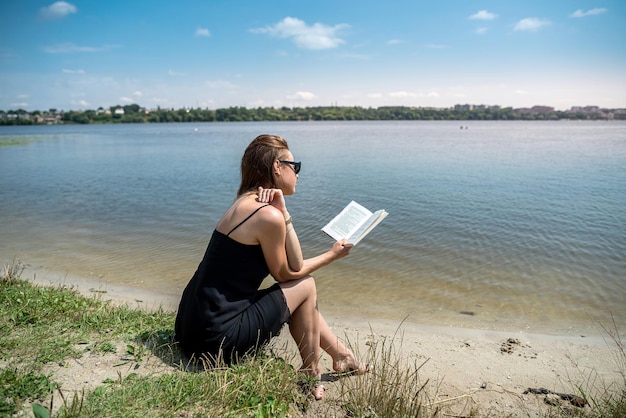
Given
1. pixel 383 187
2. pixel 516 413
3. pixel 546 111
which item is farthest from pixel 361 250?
pixel 546 111

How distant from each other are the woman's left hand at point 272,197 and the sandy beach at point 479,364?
3.96ft

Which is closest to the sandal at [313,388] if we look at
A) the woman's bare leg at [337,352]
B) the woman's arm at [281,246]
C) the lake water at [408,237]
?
the woman's bare leg at [337,352]

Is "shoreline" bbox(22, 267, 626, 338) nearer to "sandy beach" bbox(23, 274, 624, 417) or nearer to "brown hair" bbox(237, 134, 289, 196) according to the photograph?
"sandy beach" bbox(23, 274, 624, 417)

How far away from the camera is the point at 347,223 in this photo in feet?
12.2

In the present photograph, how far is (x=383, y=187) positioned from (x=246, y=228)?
13.3m

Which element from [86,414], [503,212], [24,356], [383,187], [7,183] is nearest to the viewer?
[86,414]

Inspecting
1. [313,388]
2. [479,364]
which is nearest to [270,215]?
[313,388]

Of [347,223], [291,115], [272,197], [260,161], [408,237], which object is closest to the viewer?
[272,197]

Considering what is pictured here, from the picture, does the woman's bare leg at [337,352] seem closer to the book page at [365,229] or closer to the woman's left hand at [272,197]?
the book page at [365,229]

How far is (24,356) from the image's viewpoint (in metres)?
3.30

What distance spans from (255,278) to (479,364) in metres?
2.57

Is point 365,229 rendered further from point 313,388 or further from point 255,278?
point 313,388

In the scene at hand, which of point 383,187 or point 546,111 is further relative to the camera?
point 546,111

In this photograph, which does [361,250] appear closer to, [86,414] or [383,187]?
[86,414]
